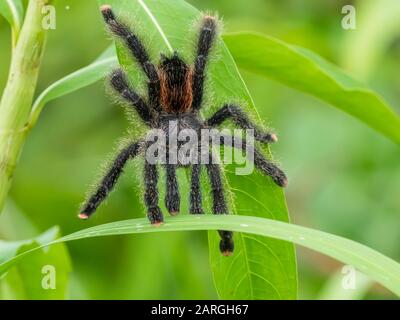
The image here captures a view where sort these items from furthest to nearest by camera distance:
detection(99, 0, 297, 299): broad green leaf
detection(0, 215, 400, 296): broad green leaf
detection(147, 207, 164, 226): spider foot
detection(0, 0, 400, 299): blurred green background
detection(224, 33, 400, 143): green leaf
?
detection(0, 0, 400, 299): blurred green background, detection(224, 33, 400, 143): green leaf, detection(99, 0, 297, 299): broad green leaf, detection(147, 207, 164, 226): spider foot, detection(0, 215, 400, 296): broad green leaf

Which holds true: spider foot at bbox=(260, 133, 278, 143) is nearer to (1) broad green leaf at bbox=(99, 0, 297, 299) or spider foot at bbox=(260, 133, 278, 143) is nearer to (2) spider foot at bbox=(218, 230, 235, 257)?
(1) broad green leaf at bbox=(99, 0, 297, 299)

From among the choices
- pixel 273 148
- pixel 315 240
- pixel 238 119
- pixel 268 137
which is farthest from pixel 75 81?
pixel 273 148

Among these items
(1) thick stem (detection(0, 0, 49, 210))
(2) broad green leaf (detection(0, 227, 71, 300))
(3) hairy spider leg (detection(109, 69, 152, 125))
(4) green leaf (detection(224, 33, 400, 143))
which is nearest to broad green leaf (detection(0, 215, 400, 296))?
(1) thick stem (detection(0, 0, 49, 210))

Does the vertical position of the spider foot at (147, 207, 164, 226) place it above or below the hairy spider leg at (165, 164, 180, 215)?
below

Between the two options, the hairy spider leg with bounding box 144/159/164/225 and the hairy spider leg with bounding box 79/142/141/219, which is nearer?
the hairy spider leg with bounding box 144/159/164/225

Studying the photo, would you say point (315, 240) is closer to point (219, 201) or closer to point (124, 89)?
point (219, 201)

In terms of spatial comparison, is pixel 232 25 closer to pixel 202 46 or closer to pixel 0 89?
pixel 0 89
